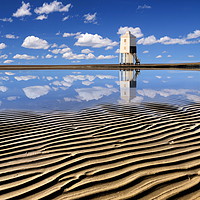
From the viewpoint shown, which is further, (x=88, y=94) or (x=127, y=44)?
(x=127, y=44)

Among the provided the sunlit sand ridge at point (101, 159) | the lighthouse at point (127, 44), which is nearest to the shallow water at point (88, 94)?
the sunlit sand ridge at point (101, 159)

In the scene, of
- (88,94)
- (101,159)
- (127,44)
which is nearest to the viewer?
(101,159)

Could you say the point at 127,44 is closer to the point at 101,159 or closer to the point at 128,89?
the point at 128,89

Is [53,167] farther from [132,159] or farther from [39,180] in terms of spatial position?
[132,159]

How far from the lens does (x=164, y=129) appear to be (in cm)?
582

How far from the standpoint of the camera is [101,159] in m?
4.13

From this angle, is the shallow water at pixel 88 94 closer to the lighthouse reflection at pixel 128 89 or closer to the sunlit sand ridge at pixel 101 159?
the lighthouse reflection at pixel 128 89

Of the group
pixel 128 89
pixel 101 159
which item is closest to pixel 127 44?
pixel 128 89

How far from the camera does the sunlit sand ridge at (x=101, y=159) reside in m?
Answer: 3.24

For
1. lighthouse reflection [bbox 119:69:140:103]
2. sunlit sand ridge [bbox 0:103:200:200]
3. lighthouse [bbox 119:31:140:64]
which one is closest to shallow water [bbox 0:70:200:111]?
lighthouse reflection [bbox 119:69:140:103]

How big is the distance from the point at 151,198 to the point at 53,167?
5.83 feet

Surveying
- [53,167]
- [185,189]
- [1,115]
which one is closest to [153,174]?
[185,189]

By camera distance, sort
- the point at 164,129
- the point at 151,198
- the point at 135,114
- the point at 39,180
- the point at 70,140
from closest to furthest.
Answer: the point at 151,198, the point at 39,180, the point at 70,140, the point at 164,129, the point at 135,114

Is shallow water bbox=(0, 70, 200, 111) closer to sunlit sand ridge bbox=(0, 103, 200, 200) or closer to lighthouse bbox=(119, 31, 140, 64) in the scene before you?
sunlit sand ridge bbox=(0, 103, 200, 200)
